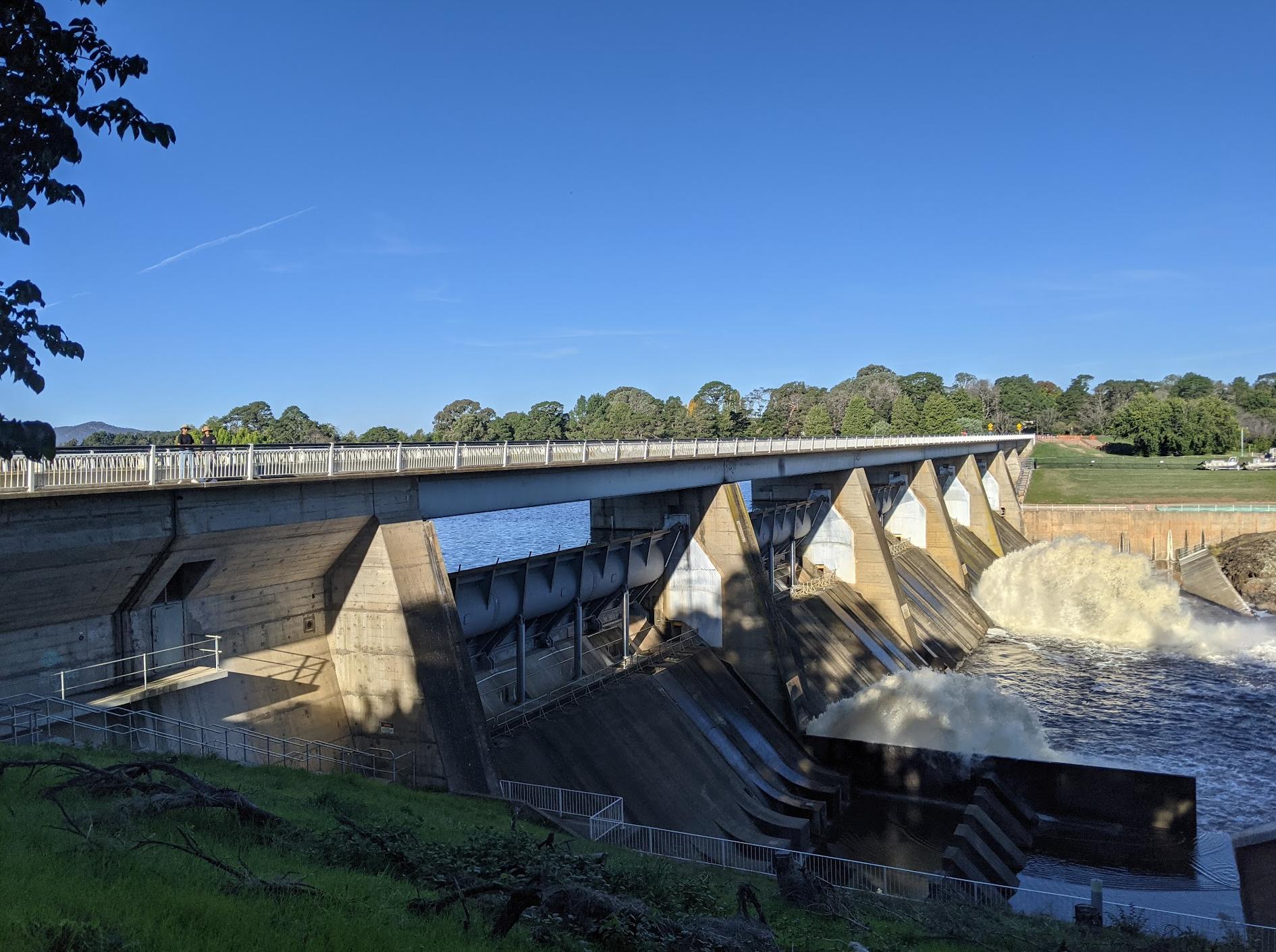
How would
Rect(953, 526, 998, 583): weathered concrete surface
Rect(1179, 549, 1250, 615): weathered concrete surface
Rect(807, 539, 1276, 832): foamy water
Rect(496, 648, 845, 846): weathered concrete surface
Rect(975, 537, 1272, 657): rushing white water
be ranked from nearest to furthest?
Rect(496, 648, 845, 846): weathered concrete surface, Rect(807, 539, 1276, 832): foamy water, Rect(975, 537, 1272, 657): rushing white water, Rect(1179, 549, 1250, 615): weathered concrete surface, Rect(953, 526, 998, 583): weathered concrete surface

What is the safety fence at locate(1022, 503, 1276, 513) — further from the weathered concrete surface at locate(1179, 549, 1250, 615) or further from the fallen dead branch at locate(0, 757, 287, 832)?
the fallen dead branch at locate(0, 757, 287, 832)

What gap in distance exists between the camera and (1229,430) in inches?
4065

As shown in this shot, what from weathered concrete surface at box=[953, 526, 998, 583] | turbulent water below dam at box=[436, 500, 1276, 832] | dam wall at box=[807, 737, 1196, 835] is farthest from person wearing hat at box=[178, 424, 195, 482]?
weathered concrete surface at box=[953, 526, 998, 583]

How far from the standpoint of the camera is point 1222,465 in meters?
86.5

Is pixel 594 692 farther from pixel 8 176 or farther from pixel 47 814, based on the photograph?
pixel 8 176

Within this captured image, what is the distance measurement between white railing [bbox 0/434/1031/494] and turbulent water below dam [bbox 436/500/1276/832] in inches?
480

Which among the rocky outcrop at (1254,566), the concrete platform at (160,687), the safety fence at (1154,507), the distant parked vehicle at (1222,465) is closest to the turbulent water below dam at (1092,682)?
the rocky outcrop at (1254,566)

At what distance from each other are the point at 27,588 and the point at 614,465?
15.2m

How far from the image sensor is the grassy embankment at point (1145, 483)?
246 ft

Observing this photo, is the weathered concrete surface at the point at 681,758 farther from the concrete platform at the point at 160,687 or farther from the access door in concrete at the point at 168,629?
the access door in concrete at the point at 168,629

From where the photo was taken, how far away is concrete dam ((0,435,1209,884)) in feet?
46.5

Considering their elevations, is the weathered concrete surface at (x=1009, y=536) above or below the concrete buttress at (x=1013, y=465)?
below

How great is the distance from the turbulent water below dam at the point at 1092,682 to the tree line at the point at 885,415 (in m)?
26.7

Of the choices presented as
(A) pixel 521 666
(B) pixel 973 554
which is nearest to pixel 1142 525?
(B) pixel 973 554
